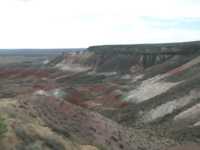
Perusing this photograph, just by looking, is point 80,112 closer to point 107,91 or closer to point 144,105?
point 144,105

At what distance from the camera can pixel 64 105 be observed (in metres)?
23.8

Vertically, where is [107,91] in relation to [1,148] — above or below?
below

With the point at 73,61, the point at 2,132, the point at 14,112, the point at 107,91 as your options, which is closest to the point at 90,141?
the point at 14,112

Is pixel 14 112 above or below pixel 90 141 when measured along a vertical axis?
above

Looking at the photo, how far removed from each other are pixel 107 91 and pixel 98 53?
164 feet

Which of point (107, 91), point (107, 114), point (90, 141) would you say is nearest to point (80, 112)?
point (90, 141)

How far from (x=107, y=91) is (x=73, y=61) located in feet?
191

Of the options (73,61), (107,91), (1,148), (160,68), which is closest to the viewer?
(1,148)

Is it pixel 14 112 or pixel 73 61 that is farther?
pixel 73 61

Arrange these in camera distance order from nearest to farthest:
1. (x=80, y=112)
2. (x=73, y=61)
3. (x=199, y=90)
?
(x=80, y=112), (x=199, y=90), (x=73, y=61)

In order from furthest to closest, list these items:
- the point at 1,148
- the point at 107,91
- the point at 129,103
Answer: the point at 107,91, the point at 129,103, the point at 1,148

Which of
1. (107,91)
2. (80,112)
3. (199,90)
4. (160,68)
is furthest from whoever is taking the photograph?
(160,68)

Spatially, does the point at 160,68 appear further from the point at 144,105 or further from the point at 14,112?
the point at 14,112

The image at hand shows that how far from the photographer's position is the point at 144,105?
3953 cm
